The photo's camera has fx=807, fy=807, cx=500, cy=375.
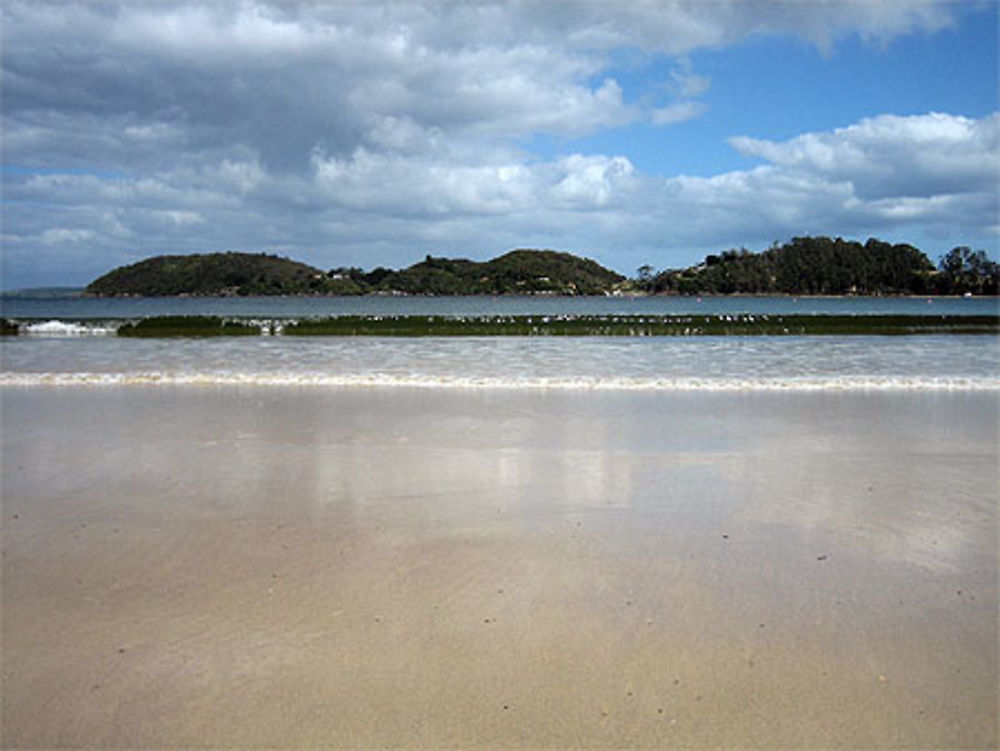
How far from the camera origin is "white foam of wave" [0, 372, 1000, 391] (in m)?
17.3

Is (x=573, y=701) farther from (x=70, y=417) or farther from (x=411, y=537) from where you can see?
(x=70, y=417)

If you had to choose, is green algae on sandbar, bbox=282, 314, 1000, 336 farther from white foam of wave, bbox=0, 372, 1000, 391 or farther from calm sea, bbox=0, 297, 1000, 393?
white foam of wave, bbox=0, 372, 1000, 391

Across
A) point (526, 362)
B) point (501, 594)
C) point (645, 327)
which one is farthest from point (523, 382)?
point (645, 327)

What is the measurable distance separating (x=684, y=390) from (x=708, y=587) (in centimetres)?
1153

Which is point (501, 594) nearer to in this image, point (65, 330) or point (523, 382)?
point (523, 382)

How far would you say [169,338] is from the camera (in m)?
35.9

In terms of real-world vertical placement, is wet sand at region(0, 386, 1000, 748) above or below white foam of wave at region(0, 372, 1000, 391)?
below

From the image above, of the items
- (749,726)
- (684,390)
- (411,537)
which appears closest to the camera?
(749,726)

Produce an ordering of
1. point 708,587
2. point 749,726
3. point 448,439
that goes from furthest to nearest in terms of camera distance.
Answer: point 448,439, point 708,587, point 749,726

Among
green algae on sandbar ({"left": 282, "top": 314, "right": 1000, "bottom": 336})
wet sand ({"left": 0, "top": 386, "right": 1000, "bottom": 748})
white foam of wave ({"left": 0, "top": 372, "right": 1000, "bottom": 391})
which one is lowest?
wet sand ({"left": 0, "top": 386, "right": 1000, "bottom": 748})

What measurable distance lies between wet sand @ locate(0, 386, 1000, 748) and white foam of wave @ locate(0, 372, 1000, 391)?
6.62 m

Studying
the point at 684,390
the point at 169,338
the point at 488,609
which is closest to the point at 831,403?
the point at 684,390

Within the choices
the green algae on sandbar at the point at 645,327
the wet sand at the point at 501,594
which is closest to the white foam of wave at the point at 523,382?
the wet sand at the point at 501,594

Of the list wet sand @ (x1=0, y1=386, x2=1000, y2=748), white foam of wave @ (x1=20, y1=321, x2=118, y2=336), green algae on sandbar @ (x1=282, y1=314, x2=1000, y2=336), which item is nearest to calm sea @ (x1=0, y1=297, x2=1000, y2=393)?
green algae on sandbar @ (x1=282, y1=314, x2=1000, y2=336)
